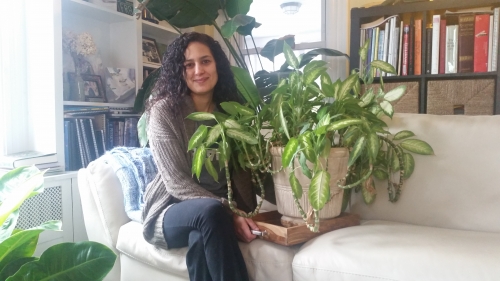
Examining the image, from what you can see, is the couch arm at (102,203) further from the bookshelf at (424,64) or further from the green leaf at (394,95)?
the bookshelf at (424,64)

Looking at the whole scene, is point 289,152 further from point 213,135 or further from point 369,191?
point 369,191

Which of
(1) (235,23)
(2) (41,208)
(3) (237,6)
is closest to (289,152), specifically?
(1) (235,23)

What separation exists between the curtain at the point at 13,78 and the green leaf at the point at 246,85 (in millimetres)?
1188

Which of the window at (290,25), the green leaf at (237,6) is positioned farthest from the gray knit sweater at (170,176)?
the window at (290,25)

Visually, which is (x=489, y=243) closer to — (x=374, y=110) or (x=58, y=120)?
(x=374, y=110)

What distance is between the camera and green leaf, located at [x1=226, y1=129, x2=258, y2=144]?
4.02 ft

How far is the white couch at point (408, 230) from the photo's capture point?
3.41ft

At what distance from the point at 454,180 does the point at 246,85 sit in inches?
31.1

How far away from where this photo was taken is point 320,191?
3.49 feet

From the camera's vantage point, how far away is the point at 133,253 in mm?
1474

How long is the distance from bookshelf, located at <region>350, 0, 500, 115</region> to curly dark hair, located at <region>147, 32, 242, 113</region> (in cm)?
93

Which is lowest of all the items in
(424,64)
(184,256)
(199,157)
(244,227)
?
(184,256)

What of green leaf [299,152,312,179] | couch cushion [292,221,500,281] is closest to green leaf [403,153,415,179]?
couch cushion [292,221,500,281]

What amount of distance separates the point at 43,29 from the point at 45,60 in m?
0.14
